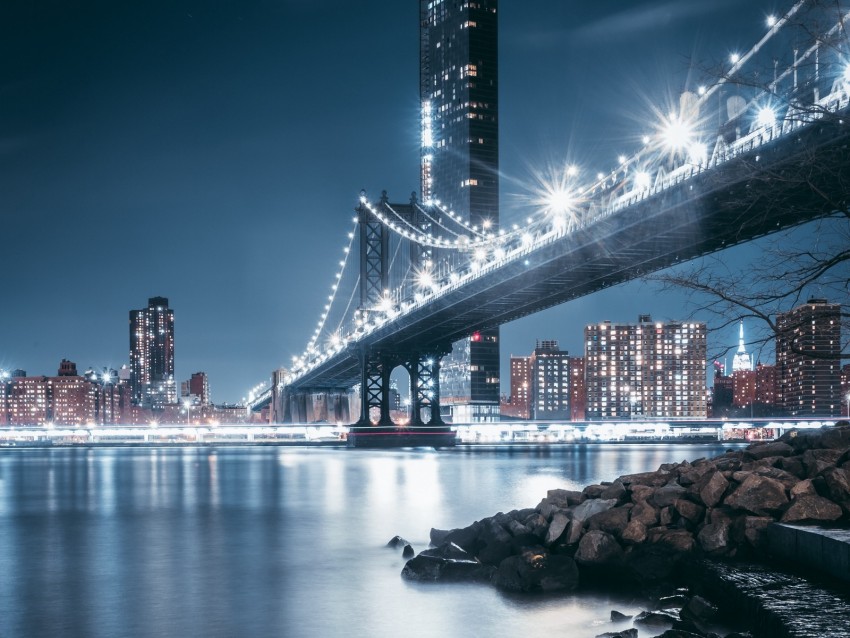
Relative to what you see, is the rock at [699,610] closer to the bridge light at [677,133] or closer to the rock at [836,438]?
the rock at [836,438]

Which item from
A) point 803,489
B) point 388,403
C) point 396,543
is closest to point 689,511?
point 803,489

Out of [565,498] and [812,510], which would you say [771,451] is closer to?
[565,498]

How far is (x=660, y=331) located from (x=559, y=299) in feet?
430

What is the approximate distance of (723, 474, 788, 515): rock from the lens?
12086 millimetres

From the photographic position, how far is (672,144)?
3481 centimetres

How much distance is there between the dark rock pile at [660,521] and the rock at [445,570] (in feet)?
0.05

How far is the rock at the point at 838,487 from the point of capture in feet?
37.5

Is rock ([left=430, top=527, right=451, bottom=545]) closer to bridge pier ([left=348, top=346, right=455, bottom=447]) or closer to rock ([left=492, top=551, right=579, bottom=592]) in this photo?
rock ([left=492, top=551, right=579, bottom=592])

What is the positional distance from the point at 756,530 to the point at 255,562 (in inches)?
365

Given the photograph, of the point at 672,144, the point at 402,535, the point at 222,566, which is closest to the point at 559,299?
the point at 672,144

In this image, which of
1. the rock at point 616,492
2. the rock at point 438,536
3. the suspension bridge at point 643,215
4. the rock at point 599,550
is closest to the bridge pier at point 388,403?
the suspension bridge at point 643,215

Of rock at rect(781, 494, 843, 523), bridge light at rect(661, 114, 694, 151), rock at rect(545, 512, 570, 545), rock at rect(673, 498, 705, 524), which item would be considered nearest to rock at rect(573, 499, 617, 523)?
rock at rect(545, 512, 570, 545)

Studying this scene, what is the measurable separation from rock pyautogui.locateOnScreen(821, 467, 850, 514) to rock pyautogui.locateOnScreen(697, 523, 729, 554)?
1409 millimetres

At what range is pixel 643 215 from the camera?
36062 mm
